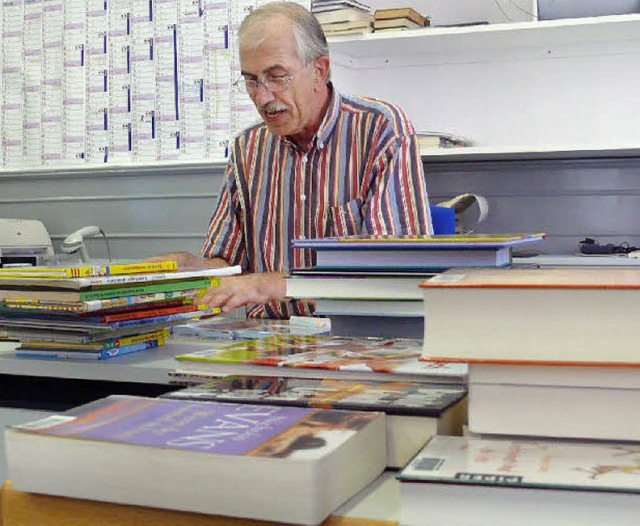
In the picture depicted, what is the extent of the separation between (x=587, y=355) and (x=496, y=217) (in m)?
3.12

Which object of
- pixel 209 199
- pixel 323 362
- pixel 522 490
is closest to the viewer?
pixel 522 490

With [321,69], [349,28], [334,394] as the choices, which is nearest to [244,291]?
[321,69]

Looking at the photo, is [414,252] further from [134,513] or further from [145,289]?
[134,513]

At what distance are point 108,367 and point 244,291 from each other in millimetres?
495

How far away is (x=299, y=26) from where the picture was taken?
2.24 metres

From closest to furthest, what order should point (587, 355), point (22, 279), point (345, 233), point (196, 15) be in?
point (587, 355)
point (22, 279)
point (345, 233)
point (196, 15)

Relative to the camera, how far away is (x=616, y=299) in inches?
23.7

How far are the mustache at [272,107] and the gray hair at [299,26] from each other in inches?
5.3

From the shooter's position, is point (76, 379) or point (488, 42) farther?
point (488, 42)

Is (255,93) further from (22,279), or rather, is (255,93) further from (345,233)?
(22,279)

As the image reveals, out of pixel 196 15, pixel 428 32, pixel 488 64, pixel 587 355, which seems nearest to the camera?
pixel 587 355

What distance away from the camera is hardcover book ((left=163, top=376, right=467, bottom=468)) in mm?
667

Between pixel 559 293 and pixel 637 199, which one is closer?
pixel 559 293

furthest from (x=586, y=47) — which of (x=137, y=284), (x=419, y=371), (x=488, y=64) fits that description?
(x=419, y=371)
